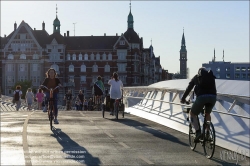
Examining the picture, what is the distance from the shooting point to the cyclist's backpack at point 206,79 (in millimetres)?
9969

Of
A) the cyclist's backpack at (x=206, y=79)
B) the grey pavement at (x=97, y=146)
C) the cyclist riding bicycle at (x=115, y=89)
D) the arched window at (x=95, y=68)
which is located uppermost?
the arched window at (x=95, y=68)

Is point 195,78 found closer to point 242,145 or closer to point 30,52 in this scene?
point 242,145

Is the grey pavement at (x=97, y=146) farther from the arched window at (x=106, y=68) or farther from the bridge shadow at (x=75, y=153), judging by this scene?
the arched window at (x=106, y=68)

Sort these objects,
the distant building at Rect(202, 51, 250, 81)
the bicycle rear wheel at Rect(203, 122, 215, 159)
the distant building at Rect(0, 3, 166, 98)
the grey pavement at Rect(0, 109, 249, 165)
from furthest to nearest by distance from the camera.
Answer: the distant building at Rect(202, 51, 250, 81) → the distant building at Rect(0, 3, 166, 98) → the bicycle rear wheel at Rect(203, 122, 215, 159) → the grey pavement at Rect(0, 109, 249, 165)

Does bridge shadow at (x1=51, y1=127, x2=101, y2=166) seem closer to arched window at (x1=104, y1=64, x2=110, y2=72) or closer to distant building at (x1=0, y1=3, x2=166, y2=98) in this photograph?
distant building at (x1=0, y1=3, x2=166, y2=98)

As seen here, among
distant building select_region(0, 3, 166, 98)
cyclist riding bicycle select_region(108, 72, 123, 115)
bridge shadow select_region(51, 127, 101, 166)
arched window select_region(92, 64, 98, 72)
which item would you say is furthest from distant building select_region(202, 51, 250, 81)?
bridge shadow select_region(51, 127, 101, 166)

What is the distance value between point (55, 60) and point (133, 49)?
17696 mm

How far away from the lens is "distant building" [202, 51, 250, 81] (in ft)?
590

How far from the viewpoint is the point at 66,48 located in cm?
11694

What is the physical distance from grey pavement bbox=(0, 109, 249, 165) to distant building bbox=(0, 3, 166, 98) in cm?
9796

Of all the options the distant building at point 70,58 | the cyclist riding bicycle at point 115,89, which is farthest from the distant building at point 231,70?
the cyclist riding bicycle at point 115,89

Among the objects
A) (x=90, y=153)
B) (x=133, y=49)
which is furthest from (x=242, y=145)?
(x=133, y=49)

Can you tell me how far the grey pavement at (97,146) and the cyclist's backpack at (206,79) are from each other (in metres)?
1.39

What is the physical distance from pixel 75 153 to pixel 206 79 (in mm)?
2936
